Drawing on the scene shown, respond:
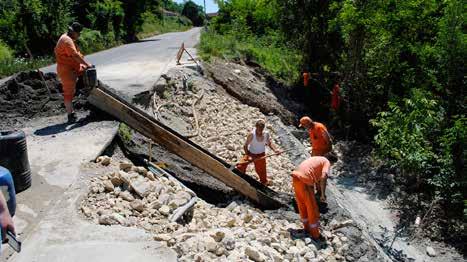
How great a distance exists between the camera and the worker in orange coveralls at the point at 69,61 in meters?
7.77

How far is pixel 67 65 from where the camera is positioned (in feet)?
26.4

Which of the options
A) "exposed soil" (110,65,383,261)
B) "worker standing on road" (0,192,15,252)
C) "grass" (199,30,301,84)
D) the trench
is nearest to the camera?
"worker standing on road" (0,192,15,252)

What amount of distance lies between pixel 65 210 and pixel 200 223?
168 centimetres

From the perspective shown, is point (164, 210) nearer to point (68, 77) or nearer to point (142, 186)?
point (142, 186)

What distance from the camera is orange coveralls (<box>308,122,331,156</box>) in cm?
783

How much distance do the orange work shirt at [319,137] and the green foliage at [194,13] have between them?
7270 cm

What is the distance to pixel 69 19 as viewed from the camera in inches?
916

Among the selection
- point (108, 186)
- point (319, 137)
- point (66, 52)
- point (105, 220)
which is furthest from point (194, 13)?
point (105, 220)

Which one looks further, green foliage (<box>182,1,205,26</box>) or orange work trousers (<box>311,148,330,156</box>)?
green foliage (<box>182,1,205,26</box>)

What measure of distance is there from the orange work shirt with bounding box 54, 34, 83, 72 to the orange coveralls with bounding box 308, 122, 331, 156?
4419mm

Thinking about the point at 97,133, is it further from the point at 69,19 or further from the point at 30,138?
the point at 69,19

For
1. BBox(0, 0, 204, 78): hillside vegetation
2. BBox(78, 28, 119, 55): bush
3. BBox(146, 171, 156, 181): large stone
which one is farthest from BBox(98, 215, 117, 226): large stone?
BBox(78, 28, 119, 55): bush

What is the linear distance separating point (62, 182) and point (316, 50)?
41.1 feet

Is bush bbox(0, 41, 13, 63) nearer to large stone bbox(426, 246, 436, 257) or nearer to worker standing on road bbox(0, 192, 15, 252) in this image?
large stone bbox(426, 246, 436, 257)
